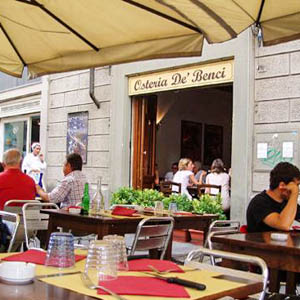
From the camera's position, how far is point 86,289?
6.67 ft

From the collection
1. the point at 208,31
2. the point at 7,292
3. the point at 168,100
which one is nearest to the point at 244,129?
the point at 208,31

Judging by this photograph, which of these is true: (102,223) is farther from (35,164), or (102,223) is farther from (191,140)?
(191,140)

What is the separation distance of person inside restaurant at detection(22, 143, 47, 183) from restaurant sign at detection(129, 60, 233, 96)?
262 cm

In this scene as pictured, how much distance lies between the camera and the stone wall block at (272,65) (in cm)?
780

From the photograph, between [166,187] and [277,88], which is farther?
[166,187]

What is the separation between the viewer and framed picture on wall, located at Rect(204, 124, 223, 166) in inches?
625

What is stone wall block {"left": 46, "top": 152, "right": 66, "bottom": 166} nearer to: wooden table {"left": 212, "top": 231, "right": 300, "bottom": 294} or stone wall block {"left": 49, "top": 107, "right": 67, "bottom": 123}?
stone wall block {"left": 49, "top": 107, "right": 67, "bottom": 123}

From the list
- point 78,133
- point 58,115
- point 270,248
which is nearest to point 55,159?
point 58,115

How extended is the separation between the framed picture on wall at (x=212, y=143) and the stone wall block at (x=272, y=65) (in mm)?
7779

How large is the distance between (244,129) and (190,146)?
7399 millimetres

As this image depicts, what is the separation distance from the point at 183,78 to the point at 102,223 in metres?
5.23

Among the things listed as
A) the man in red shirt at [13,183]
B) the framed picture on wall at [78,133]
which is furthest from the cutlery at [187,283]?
the framed picture on wall at [78,133]

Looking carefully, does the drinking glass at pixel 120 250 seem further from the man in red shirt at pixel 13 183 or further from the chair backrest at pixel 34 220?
the man in red shirt at pixel 13 183

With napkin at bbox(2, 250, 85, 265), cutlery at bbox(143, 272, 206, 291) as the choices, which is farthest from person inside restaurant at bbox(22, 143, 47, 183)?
cutlery at bbox(143, 272, 206, 291)
